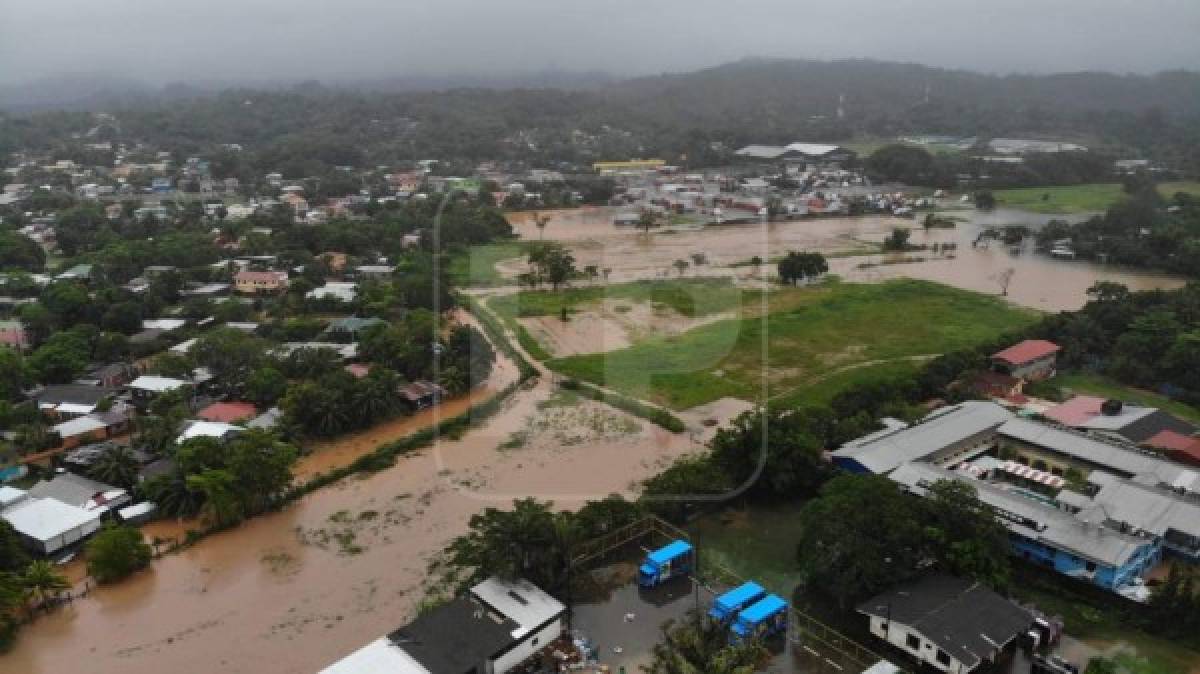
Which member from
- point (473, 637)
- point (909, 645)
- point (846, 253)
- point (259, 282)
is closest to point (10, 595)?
point (473, 637)

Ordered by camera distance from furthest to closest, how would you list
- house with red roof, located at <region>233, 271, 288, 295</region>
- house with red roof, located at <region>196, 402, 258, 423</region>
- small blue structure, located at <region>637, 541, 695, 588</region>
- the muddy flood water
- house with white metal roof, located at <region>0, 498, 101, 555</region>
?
house with red roof, located at <region>233, 271, 288, 295</region> < house with red roof, located at <region>196, 402, 258, 423</region> < house with white metal roof, located at <region>0, 498, 101, 555</region> < small blue structure, located at <region>637, 541, 695, 588</region> < the muddy flood water

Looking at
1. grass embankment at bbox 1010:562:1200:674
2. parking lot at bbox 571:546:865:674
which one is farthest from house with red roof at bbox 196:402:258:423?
grass embankment at bbox 1010:562:1200:674

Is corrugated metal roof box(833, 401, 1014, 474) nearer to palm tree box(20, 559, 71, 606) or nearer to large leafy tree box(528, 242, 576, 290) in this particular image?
palm tree box(20, 559, 71, 606)

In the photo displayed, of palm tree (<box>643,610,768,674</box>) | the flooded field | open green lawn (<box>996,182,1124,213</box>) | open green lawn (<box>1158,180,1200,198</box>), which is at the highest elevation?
palm tree (<box>643,610,768,674</box>)

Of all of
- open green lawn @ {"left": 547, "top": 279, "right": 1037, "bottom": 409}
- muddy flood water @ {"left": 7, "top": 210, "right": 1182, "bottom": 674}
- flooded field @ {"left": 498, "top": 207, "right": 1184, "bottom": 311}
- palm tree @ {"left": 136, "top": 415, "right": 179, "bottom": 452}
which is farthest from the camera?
flooded field @ {"left": 498, "top": 207, "right": 1184, "bottom": 311}

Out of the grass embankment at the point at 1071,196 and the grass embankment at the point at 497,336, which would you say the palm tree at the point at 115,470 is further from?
the grass embankment at the point at 1071,196

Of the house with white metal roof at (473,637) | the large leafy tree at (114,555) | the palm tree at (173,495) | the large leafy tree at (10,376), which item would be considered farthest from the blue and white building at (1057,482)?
the large leafy tree at (10,376)
